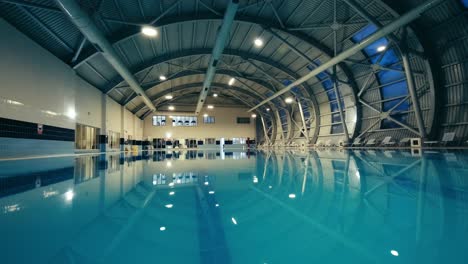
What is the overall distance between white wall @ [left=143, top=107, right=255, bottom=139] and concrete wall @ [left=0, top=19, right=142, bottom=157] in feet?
71.7

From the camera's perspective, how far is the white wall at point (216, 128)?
39.4 metres

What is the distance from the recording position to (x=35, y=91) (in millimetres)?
11703

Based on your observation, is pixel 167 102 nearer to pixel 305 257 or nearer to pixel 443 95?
pixel 443 95

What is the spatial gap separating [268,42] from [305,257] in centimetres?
1976

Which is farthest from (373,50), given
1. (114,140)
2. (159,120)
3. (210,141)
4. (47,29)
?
(159,120)

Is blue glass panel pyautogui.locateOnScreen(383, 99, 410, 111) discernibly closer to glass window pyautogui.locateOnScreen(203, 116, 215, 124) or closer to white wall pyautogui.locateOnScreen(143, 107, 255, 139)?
white wall pyautogui.locateOnScreen(143, 107, 255, 139)

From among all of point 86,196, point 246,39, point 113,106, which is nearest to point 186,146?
point 113,106

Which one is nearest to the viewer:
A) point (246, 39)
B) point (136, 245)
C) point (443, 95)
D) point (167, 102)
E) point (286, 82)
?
point (136, 245)

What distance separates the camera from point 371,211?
2.05 m

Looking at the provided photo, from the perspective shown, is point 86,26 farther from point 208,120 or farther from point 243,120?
point 243,120

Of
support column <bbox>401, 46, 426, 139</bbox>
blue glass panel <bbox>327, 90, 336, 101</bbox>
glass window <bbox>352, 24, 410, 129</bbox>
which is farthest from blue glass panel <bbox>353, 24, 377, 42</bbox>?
blue glass panel <bbox>327, 90, 336, 101</bbox>

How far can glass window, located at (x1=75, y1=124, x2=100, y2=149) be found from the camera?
17.7 m

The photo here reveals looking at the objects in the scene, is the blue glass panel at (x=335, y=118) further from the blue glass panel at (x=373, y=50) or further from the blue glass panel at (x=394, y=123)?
the blue glass panel at (x=373, y=50)

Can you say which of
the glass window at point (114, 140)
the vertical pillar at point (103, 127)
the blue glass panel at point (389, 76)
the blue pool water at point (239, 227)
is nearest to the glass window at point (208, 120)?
the glass window at point (114, 140)
